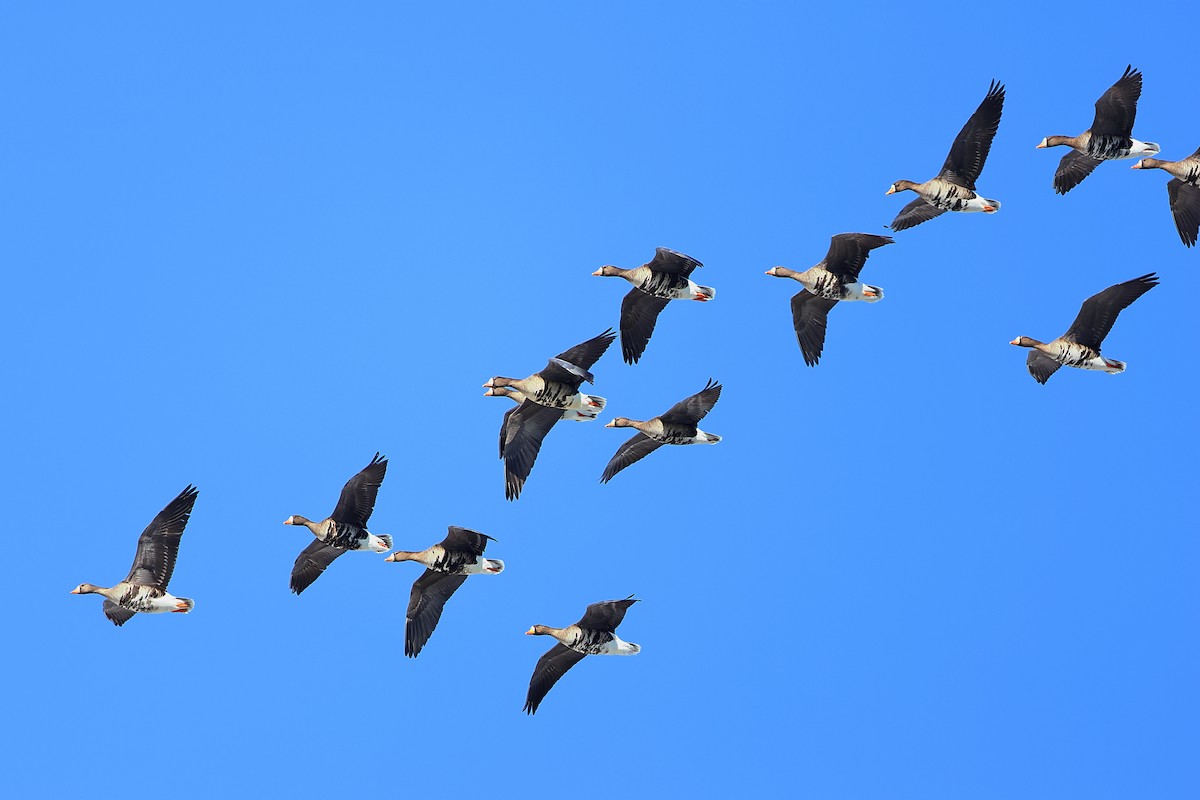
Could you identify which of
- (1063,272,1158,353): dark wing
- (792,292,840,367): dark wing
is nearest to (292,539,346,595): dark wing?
(792,292,840,367): dark wing

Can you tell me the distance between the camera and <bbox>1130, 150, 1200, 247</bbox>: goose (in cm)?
4431

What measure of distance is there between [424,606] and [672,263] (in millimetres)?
9623

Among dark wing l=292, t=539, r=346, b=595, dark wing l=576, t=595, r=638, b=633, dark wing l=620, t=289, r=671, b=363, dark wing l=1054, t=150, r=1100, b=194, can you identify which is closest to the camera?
dark wing l=576, t=595, r=638, b=633

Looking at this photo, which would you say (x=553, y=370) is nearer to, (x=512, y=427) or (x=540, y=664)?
(x=512, y=427)

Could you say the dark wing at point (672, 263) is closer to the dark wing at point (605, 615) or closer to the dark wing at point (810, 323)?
the dark wing at point (810, 323)

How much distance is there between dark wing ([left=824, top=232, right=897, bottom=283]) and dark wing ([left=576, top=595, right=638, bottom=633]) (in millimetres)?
9186

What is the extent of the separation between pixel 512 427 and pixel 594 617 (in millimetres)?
4655

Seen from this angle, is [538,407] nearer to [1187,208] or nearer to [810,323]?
[810,323]

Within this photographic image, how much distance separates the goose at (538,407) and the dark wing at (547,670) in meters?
4.09

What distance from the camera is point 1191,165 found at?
43.8 metres

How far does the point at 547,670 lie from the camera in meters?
43.0

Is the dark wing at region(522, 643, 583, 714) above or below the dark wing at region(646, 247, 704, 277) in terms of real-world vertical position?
below

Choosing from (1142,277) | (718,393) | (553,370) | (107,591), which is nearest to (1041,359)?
(1142,277)

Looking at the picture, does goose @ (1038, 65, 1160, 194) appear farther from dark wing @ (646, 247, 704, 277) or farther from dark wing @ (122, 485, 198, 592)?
dark wing @ (122, 485, 198, 592)
